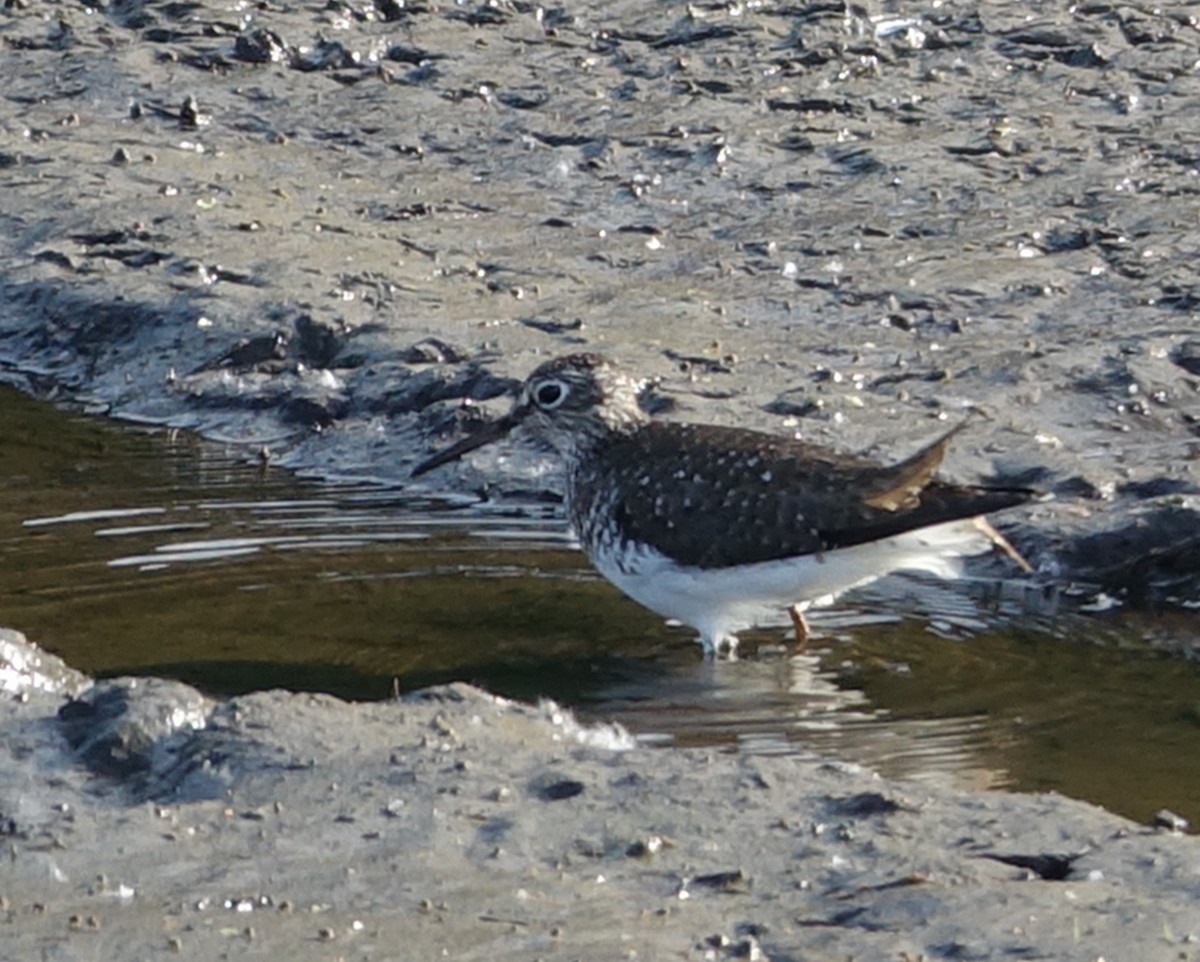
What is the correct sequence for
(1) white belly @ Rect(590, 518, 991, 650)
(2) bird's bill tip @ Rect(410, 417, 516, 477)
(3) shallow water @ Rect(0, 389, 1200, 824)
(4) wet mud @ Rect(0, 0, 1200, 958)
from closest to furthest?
1. (4) wet mud @ Rect(0, 0, 1200, 958)
2. (3) shallow water @ Rect(0, 389, 1200, 824)
3. (1) white belly @ Rect(590, 518, 991, 650)
4. (2) bird's bill tip @ Rect(410, 417, 516, 477)

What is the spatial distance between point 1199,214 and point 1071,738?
14.9 feet

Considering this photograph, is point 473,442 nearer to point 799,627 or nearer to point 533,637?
point 533,637

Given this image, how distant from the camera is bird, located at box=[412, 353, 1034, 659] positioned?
25.5 feet

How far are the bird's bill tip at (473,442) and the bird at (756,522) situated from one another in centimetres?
62

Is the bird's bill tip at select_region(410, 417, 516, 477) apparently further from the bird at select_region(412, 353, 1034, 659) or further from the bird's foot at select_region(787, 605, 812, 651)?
the bird's foot at select_region(787, 605, 812, 651)

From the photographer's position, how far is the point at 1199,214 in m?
11.1

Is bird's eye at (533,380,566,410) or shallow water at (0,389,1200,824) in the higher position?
bird's eye at (533,380,566,410)

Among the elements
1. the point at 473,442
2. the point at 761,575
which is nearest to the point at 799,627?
the point at 761,575

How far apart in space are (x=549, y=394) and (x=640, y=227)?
8.93 feet

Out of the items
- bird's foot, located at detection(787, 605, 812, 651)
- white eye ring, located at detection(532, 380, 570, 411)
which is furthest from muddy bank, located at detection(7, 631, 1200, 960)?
white eye ring, located at detection(532, 380, 570, 411)

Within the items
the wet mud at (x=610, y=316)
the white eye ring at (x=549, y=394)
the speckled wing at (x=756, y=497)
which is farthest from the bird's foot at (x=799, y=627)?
Result: the white eye ring at (x=549, y=394)

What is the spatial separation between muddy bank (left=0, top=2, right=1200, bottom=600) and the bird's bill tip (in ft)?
1.87

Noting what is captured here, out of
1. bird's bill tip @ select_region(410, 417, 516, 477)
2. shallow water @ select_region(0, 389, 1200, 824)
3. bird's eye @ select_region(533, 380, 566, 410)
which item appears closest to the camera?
shallow water @ select_region(0, 389, 1200, 824)

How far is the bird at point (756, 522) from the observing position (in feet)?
25.5
